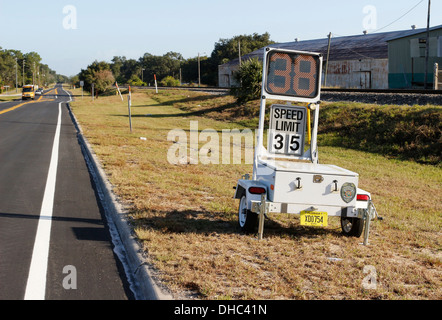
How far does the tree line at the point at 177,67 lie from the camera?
73.5m

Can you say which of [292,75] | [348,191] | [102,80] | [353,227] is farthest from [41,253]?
[102,80]

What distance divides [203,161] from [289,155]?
6.85m

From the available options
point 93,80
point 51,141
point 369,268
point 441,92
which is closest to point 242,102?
point 441,92

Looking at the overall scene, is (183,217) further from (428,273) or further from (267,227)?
(428,273)

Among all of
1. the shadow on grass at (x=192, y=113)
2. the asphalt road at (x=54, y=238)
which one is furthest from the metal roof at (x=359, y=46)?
the asphalt road at (x=54, y=238)

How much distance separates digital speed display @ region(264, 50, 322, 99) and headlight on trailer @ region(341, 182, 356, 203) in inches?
70.3

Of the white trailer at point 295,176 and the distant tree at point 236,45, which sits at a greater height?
the distant tree at point 236,45

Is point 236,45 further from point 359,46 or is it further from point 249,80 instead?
point 249,80

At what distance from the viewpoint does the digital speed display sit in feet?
23.8

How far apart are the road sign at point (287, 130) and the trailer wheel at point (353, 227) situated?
1.49 m

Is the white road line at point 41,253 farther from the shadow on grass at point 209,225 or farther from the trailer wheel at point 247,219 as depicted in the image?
the trailer wheel at point 247,219

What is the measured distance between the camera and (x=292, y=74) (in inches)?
290

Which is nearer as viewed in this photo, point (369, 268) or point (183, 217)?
point (369, 268)

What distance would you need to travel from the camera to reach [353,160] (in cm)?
1655
